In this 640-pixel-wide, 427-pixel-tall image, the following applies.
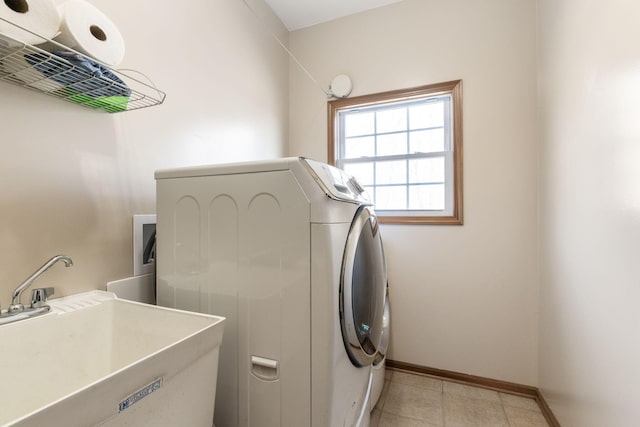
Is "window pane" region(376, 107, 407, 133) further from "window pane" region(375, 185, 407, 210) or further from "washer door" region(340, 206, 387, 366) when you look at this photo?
"washer door" region(340, 206, 387, 366)

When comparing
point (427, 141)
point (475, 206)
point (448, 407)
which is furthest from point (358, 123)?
point (448, 407)

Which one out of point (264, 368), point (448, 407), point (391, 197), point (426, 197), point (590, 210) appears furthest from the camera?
point (391, 197)

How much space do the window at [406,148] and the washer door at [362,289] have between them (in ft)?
3.21

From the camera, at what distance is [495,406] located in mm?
1790

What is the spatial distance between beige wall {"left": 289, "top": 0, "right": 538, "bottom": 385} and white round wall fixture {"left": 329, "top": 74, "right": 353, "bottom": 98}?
7.1 inches

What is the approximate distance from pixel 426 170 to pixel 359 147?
23.4 inches

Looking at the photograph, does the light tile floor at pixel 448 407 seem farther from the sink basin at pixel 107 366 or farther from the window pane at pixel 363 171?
the window pane at pixel 363 171

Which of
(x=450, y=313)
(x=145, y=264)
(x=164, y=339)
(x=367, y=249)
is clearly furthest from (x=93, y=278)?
(x=450, y=313)

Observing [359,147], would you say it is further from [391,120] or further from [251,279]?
[251,279]

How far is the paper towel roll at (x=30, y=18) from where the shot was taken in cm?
71

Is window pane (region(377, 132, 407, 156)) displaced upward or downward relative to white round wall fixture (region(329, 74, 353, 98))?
downward

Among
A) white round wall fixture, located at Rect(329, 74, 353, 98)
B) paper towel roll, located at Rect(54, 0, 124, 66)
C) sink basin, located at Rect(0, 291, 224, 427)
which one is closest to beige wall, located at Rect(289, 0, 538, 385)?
white round wall fixture, located at Rect(329, 74, 353, 98)

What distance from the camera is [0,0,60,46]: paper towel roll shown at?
2.33 ft

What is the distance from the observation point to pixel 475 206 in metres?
2.01
